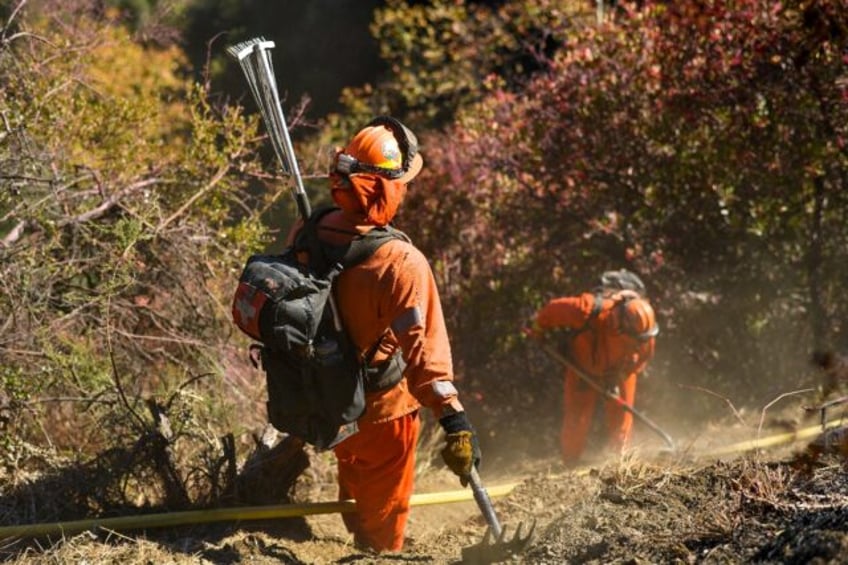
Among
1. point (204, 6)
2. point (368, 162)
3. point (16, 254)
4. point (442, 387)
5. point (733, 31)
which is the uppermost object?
point (204, 6)

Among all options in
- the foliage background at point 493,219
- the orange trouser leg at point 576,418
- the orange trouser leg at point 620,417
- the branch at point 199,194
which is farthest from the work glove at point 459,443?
the orange trouser leg at point 620,417

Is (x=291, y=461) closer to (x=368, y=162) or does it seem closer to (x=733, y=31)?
(x=368, y=162)

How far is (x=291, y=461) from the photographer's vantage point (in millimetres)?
5281

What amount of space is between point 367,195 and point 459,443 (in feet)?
3.75

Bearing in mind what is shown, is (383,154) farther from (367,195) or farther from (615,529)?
(615,529)

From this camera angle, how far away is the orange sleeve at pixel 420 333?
4.28 meters

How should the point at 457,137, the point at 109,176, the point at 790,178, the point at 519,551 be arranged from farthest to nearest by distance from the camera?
the point at 457,137
the point at 790,178
the point at 109,176
the point at 519,551

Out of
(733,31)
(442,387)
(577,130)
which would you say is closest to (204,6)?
(577,130)

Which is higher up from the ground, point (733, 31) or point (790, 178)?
point (733, 31)

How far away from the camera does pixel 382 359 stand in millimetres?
4652

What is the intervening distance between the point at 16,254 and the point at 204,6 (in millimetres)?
9630

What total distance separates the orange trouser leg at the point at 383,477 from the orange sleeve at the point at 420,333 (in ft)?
1.62

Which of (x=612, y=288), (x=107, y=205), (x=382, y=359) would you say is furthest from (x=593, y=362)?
(x=107, y=205)

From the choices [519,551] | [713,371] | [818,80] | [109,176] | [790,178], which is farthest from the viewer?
[713,371]
